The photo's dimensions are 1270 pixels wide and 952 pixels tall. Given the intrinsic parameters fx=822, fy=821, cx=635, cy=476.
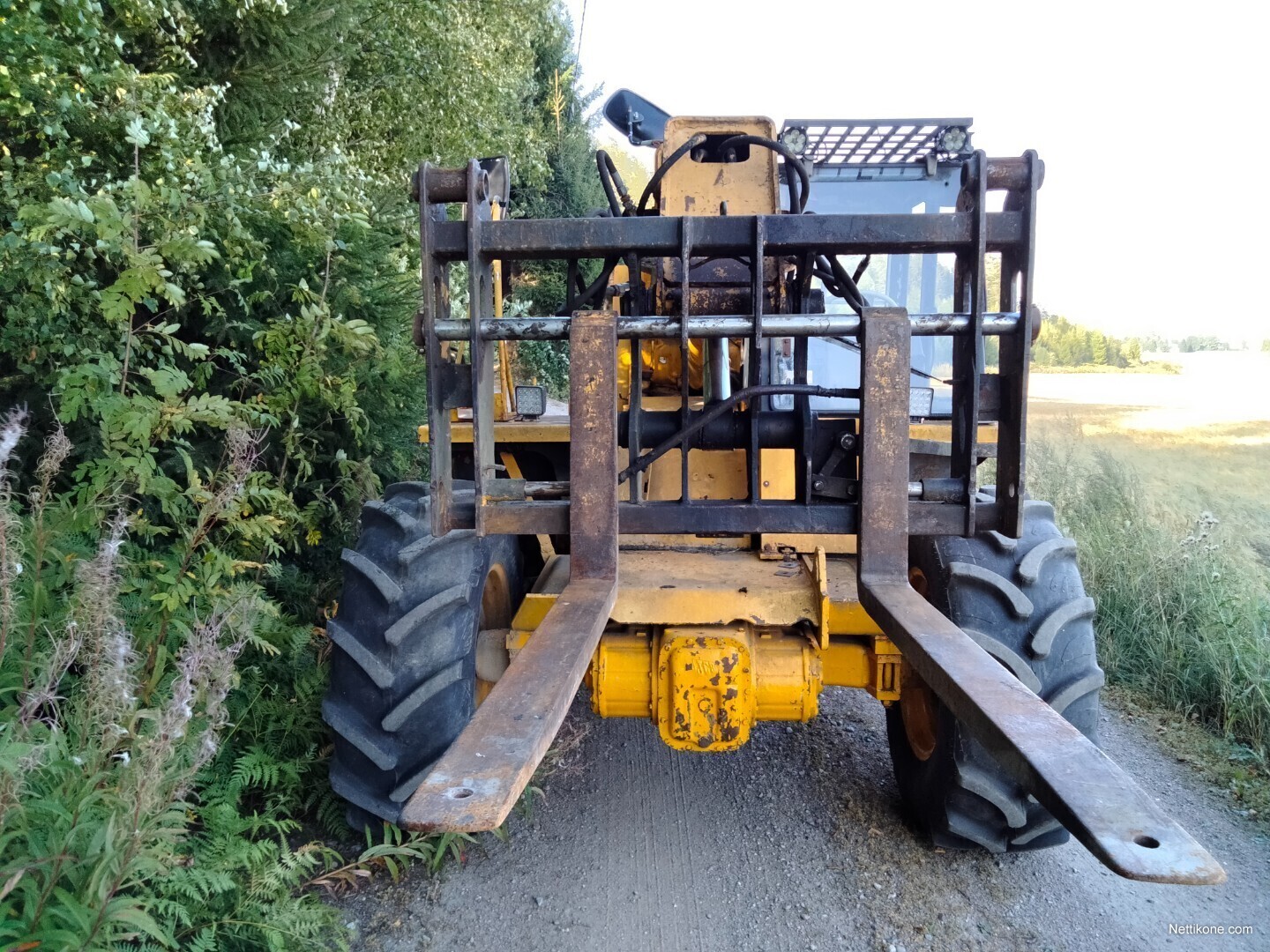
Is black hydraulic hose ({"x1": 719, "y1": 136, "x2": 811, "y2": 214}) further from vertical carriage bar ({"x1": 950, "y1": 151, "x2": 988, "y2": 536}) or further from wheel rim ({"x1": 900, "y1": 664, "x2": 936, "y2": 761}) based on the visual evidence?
wheel rim ({"x1": 900, "y1": 664, "x2": 936, "y2": 761})

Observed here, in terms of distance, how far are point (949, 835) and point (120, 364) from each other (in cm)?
375

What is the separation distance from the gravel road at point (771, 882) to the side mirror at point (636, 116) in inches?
127

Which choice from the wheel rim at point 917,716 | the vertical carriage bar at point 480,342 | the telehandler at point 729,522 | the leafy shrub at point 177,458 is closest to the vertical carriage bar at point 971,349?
the telehandler at point 729,522

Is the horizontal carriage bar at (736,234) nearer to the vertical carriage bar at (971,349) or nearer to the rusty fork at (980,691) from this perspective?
the vertical carriage bar at (971,349)

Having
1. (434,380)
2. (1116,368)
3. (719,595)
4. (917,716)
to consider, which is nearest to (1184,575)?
(917,716)

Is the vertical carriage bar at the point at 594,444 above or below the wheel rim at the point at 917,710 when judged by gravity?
above

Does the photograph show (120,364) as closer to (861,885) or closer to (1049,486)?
(861,885)

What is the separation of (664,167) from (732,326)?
3.05ft

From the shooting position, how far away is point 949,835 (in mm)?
2980

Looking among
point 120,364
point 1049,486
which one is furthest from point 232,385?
point 1049,486

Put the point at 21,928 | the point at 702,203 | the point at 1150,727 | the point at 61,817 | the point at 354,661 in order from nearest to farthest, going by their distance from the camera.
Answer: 1. the point at 21,928
2. the point at 61,817
3. the point at 354,661
4. the point at 702,203
5. the point at 1150,727

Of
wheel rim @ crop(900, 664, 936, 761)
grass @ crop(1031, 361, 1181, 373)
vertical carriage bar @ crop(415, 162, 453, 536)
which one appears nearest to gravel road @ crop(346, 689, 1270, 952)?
wheel rim @ crop(900, 664, 936, 761)

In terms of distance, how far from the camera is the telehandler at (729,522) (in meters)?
2.36

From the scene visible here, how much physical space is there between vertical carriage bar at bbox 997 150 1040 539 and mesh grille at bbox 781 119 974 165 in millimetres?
2075
